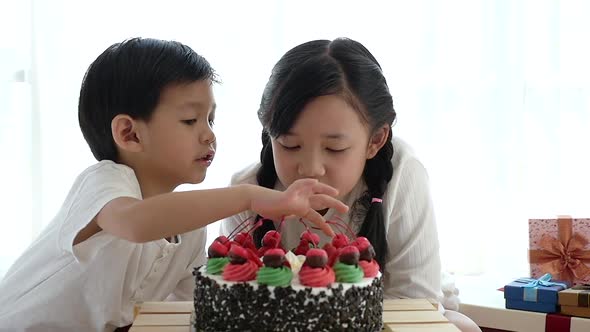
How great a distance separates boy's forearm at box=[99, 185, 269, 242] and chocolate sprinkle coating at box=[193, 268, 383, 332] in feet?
0.41

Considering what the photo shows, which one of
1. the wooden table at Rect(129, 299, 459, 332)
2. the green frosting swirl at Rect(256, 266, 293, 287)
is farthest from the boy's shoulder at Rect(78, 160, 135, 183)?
the green frosting swirl at Rect(256, 266, 293, 287)

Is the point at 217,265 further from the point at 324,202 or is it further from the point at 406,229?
the point at 406,229

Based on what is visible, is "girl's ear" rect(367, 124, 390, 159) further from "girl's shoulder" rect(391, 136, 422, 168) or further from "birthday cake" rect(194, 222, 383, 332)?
"birthday cake" rect(194, 222, 383, 332)

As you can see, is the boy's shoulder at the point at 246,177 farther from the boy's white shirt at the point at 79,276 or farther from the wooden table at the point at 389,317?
the wooden table at the point at 389,317

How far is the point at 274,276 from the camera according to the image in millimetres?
1266

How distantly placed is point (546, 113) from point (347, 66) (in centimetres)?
138

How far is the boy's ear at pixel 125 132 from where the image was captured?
1785mm

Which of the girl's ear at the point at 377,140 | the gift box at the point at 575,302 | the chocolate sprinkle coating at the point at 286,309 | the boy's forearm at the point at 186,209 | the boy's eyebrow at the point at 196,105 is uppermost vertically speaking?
the boy's eyebrow at the point at 196,105

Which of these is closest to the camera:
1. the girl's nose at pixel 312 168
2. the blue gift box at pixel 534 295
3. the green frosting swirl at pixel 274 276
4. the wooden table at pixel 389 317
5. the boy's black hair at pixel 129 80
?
the green frosting swirl at pixel 274 276

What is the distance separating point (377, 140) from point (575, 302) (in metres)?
0.66

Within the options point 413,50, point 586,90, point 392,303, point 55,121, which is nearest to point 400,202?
point 392,303

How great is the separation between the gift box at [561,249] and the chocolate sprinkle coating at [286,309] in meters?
1.08

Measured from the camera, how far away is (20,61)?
9.71ft

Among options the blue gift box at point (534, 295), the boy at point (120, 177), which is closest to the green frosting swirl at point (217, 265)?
the boy at point (120, 177)
